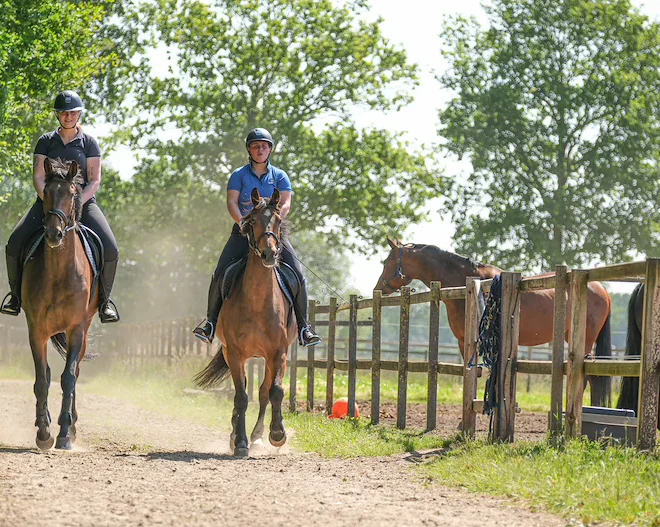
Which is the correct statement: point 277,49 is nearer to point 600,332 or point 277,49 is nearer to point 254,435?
point 600,332

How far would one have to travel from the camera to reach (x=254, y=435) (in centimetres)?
1047

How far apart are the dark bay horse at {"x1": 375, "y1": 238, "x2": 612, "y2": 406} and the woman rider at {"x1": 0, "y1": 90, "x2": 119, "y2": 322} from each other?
4830mm

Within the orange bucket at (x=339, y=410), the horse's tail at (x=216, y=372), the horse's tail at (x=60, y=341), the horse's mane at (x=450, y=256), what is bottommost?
the orange bucket at (x=339, y=410)

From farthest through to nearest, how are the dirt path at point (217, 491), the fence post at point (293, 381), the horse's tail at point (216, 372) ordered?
the fence post at point (293, 381), the horse's tail at point (216, 372), the dirt path at point (217, 491)

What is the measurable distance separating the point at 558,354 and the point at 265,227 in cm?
277

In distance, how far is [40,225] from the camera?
9.95 m

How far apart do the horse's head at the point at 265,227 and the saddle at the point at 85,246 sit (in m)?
1.58

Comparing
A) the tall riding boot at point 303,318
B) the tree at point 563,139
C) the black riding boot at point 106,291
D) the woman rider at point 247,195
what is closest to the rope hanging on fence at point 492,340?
the tall riding boot at point 303,318

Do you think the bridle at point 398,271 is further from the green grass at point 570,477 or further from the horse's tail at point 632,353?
the green grass at point 570,477

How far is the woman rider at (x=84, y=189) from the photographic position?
9.90m

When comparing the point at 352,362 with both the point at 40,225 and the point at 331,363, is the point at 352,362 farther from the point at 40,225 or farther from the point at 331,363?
the point at 40,225

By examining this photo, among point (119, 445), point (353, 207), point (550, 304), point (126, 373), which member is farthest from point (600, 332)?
point (353, 207)

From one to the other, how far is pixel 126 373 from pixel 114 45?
13442 mm

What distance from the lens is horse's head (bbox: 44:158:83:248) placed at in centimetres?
897
